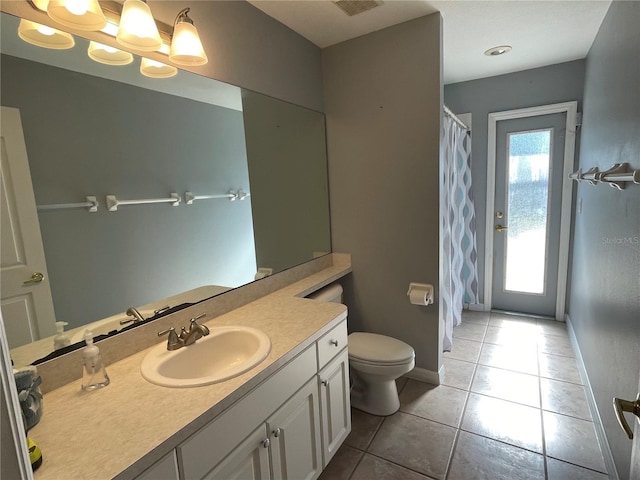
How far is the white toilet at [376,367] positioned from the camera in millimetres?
1975

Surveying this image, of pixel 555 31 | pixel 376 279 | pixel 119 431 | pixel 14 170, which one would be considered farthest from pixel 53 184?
pixel 555 31

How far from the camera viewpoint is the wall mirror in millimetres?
1072

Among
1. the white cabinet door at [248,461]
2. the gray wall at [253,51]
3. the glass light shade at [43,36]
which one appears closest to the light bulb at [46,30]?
the glass light shade at [43,36]

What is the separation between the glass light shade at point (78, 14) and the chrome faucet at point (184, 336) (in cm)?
111

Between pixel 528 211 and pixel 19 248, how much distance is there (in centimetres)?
384

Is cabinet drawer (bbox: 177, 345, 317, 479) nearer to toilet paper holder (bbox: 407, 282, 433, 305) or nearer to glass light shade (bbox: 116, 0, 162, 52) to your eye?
toilet paper holder (bbox: 407, 282, 433, 305)

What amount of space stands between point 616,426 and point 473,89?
10.0ft

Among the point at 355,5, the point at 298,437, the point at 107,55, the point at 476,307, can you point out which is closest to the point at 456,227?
the point at 476,307

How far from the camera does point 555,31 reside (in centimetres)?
237

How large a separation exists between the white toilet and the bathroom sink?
82 cm

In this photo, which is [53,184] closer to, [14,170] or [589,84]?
[14,170]

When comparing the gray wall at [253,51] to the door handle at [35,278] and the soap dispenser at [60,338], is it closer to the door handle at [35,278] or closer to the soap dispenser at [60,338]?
the door handle at [35,278]

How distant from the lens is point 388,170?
231 centimetres

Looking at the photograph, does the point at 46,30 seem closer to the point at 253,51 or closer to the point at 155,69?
the point at 155,69
